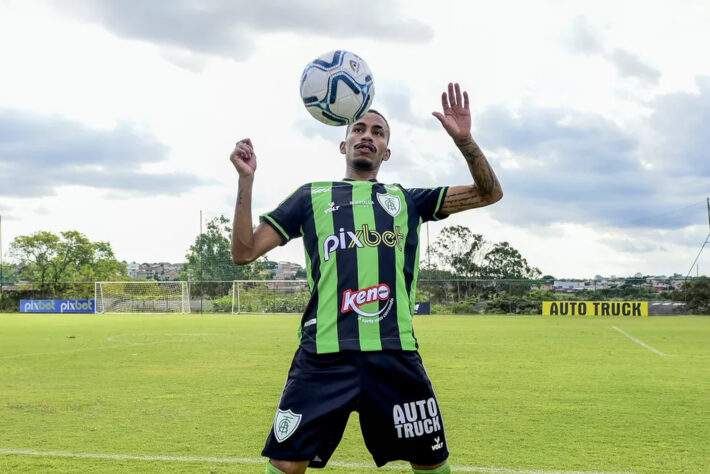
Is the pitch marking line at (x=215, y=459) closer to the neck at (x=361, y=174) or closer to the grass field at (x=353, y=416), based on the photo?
the grass field at (x=353, y=416)

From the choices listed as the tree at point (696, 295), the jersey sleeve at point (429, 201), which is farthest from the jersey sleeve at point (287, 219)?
the tree at point (696, 295)

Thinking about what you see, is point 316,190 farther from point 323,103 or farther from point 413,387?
point 413,387

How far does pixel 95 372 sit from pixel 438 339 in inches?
404

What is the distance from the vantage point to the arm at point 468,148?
138 inches

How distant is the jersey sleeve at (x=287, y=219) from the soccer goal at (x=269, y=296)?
4022 cm

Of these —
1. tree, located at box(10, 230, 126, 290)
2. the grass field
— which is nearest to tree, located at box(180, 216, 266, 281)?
tree, located at box(10, 230, 126, 290)

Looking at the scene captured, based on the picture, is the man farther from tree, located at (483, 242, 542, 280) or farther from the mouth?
tree, located at (483, 242, 542, 280)

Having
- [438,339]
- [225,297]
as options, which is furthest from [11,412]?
[225,297]

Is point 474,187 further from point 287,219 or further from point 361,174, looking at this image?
point 287,219

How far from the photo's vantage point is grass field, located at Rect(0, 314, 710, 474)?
218 inches

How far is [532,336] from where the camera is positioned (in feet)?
68.2

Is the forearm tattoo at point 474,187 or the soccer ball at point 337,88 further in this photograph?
the soccer ball at point 337,88

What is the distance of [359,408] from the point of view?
322 centimetres

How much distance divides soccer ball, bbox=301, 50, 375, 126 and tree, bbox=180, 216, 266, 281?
6090 centimetres
